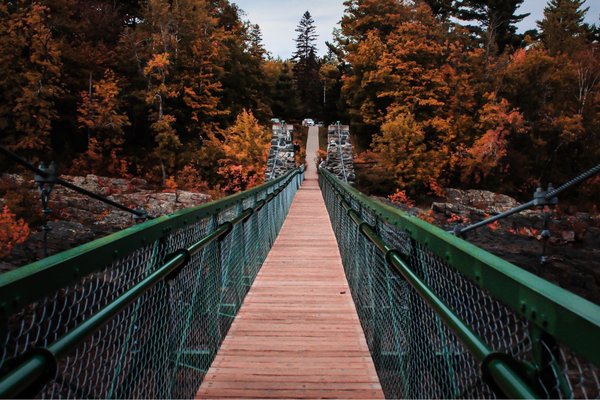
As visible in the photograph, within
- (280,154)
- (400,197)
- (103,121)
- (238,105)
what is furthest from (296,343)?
(238,105)

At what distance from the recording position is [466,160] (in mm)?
31078

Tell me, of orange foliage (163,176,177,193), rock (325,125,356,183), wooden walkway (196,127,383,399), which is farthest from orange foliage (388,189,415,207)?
wooden walkway (196,127,383,399)

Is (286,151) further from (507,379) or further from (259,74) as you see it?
(507,379)

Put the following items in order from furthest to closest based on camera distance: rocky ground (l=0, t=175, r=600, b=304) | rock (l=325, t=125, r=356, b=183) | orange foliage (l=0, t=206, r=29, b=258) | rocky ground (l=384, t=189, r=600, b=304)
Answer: rock (l=325, t=125, r=356, b=183), orange foliage (l=0, t=206, r=29, b=258), rocky ground (l=0, t=175, r=600, b=304), rocky ground (l=384, t=189, r=600, b=304)

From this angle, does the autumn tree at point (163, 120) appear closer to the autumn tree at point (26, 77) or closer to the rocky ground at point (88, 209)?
the rocky ground at point (88, 209)

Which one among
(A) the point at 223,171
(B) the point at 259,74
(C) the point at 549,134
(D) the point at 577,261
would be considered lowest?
(D) the point at 577,261

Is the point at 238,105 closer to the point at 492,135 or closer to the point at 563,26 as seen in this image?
the point at 492,135

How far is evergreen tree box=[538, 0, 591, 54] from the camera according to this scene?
4066 cm

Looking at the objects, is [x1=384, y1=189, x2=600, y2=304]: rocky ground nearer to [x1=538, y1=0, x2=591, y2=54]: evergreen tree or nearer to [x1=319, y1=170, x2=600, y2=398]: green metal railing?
[x1=319, y1=170, x2=600, y2=398]: green metal railing

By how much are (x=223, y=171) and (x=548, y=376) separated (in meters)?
29.5

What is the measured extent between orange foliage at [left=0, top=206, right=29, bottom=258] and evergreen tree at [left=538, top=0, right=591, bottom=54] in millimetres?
42251

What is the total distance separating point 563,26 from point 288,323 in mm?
53011

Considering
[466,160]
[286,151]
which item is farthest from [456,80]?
[286,151]

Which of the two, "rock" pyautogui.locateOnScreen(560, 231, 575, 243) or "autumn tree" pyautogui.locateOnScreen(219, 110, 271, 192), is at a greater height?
"autumn tree" pyautogui.locateOnScreen(219, 110, 271, 192)
